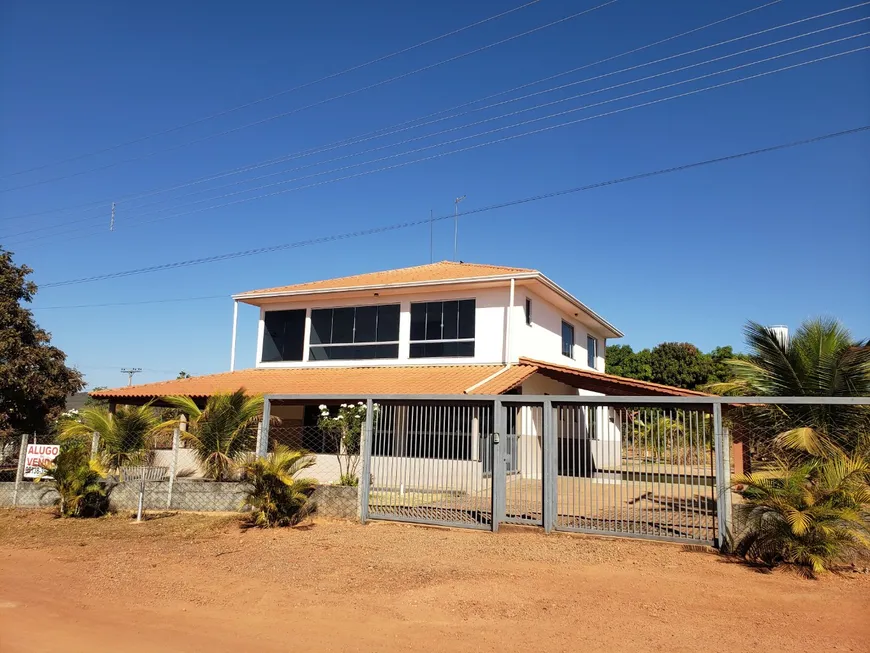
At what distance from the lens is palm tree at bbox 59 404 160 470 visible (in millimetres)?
13172

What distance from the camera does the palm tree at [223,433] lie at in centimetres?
1225

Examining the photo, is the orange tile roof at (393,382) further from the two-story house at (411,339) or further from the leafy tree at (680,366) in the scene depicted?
the leafy tree at (680,366)

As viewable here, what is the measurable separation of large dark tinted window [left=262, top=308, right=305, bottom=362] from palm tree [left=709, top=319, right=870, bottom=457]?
13.9 meters

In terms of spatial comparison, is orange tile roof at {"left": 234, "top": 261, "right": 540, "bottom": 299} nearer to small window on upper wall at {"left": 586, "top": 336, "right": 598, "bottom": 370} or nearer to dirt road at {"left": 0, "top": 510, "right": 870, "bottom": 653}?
small window on upper wall at {"left": 586, "top": 336, "right": 598, "bottom": 370}

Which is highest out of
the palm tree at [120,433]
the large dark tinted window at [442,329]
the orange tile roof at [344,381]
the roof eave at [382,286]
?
the roof eave at [382,286]

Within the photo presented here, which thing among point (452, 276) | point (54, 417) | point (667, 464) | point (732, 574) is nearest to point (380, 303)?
point (452, 276)

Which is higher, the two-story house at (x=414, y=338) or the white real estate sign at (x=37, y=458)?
the two-story house at (x=414, y=338)

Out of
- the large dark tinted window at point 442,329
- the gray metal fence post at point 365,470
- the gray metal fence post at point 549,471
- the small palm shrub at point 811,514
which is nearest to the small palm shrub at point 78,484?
the gray metal fence post at point 365,470

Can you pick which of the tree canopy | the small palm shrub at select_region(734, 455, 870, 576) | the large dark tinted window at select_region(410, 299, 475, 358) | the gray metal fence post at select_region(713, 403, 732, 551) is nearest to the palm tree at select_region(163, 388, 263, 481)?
the large dark tinted window at select_region(410, 299, 475, 358)

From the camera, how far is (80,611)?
233 inches

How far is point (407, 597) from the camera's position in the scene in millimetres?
6480

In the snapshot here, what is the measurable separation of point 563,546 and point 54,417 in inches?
631

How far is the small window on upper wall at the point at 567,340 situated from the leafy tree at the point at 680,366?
20.1m

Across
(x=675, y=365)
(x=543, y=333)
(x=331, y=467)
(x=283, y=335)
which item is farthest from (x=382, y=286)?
(x=675, y=365)
